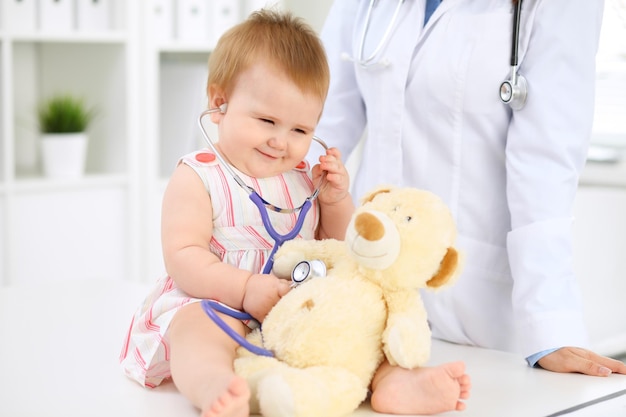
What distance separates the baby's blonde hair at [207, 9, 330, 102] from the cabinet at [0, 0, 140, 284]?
175cm

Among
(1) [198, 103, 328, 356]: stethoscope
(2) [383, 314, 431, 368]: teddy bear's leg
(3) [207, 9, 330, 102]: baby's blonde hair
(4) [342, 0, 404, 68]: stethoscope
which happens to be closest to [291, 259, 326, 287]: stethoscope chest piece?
(1) [198, 103, 328, 356]: stethoscope

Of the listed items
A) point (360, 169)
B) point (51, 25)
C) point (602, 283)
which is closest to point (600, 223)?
point (602, 283)

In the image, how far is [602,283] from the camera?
2.58 m

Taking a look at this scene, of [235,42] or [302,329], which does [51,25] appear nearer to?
[235,42]

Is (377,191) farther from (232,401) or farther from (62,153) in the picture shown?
(62,153)

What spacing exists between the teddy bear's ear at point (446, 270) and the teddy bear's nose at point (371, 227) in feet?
0.30

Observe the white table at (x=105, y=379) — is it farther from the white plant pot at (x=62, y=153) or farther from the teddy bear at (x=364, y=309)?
the white plant pot at (x=62, y=153)

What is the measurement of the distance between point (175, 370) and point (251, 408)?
10 centimetres

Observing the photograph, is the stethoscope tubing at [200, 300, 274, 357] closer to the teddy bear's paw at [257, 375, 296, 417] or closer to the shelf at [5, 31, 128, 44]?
the teddy bear's paw at [257, 375, 296, 417]

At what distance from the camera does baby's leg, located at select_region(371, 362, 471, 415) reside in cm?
89

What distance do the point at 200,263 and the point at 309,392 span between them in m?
0.22

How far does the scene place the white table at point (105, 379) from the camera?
0.95 metres

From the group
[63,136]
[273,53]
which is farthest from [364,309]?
[63,136]

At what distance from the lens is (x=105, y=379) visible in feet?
3.44
